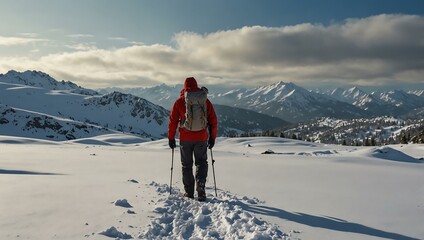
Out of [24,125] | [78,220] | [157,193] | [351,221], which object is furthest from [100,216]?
[24,125]

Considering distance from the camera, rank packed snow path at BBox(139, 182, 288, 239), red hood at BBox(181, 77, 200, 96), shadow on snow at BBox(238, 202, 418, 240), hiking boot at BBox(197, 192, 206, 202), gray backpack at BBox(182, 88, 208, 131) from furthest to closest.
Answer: red hood at BBox(181, 77, 200, 96)
gray backpack at BBox(182, 88, 208, 131)
hiking boot at BBox(197, 192, 206, 202)
shadow on snow at BBox(238, 202, 418, 240)
packed snow path at BBox(139, 182, 288, 239)

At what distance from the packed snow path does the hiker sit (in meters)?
1.01

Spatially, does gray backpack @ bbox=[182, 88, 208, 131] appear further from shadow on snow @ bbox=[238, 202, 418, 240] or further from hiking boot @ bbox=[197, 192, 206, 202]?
shadow on snow @ bbox=[238, 202, 418, 240]

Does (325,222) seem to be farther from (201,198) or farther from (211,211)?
(201,198)

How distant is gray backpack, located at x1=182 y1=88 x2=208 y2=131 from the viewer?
9734mm

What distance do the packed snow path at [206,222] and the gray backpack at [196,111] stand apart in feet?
6.85

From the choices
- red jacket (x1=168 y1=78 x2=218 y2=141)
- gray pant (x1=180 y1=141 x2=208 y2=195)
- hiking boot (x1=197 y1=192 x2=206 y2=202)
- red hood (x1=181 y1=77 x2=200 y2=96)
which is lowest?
hiking boot (x1=197 y1=192 x2=206 y2=202)

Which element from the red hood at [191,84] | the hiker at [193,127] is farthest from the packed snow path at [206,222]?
the red hood at [191,84]

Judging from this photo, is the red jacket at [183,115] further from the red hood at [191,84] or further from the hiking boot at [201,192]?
the hiking boot at [201,192]

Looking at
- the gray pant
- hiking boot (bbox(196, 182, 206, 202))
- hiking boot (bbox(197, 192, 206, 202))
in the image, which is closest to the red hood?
the gray pant

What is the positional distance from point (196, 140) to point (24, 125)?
595 feet

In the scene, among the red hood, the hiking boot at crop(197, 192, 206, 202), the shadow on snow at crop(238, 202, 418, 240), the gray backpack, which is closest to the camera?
the shadow on snow at crop(238, 202, 418, 240)

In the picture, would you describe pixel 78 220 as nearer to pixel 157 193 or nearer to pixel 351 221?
pixel 157 193

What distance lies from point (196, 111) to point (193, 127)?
459 millimetres
